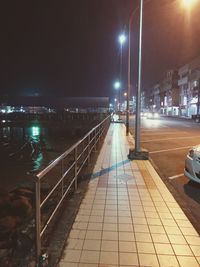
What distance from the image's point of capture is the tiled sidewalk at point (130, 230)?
3.99 metres

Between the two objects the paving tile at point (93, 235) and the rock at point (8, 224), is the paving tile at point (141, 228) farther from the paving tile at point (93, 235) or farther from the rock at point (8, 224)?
the rock at point (8, 224)

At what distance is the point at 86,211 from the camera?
18.9ft

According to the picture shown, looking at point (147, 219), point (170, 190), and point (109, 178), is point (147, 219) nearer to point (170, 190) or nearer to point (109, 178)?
point (170, 190)

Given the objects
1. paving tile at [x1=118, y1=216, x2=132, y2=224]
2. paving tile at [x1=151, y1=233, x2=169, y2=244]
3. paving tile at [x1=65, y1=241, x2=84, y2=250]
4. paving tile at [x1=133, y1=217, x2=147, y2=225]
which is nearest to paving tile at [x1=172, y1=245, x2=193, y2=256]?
paving tile at [x1=151, y1=233, x2=169, y2=244]

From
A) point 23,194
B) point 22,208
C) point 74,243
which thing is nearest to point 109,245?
point 74,243

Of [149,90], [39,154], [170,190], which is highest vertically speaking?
[149,90]

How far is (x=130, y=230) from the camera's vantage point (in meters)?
4.91

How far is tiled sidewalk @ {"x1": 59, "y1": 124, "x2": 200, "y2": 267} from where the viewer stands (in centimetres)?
399

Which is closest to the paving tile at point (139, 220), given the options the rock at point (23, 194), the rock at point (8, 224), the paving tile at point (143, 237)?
the paving tile at point (143, 237)

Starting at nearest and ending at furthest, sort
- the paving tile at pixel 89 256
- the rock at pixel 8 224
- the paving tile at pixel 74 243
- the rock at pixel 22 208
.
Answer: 1. the paving tile at pixel 89 256
2. the paving tile at pixel 74 243
3. the rock at pixel 8 224
4. the rock at pixel 22 208

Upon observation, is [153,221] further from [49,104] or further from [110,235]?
[49,104]

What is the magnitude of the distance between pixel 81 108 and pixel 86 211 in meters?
153

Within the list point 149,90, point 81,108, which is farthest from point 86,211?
point 149,90

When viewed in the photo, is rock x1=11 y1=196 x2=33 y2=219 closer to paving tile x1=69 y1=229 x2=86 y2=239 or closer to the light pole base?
paving tile x1=69 y1=229 x2=86 y2=239
